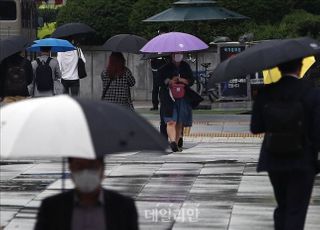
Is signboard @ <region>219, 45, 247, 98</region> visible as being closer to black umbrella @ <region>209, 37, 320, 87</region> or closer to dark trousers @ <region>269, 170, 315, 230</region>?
black umbrella @ <region>209, 37, 320, 87</region>

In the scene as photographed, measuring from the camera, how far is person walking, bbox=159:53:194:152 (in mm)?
13954

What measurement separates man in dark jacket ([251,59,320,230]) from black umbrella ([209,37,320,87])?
17cm

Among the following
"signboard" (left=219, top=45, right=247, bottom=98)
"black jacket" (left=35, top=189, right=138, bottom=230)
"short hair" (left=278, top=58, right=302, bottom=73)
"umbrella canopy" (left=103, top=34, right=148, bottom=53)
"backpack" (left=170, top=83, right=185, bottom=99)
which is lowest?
"signboard" (left=219, top=45, right=247, bottom=98)

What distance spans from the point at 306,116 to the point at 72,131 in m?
→ 3.23

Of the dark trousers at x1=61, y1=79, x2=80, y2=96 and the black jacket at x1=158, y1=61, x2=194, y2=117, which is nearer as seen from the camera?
the black jacket at x1=158, y1=61, x2=194, y2=117

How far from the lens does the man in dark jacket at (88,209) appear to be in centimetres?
439

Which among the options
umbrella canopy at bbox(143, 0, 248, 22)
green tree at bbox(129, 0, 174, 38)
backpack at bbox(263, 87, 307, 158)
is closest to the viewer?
backpack at bbox(263, 87, 307, 158)

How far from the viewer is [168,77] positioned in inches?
550

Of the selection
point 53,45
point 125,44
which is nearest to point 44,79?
point 53,45

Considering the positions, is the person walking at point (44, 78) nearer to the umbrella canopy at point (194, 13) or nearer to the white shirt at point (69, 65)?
the white shirt at point (69, 65)

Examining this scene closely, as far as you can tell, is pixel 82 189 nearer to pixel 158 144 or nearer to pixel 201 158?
pixel 158 144

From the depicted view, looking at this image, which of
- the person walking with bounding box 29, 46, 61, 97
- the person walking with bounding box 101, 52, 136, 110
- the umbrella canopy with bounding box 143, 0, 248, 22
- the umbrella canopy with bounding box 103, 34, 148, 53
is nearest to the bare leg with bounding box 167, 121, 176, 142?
the person walking with bounding box 101, 52, 136, 110

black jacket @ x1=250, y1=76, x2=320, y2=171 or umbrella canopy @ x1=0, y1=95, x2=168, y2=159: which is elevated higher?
umbrella canopy @ x1=0, y1=95, x2=168, y2=159

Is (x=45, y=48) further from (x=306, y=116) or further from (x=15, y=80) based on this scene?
(x=306, y=116)
